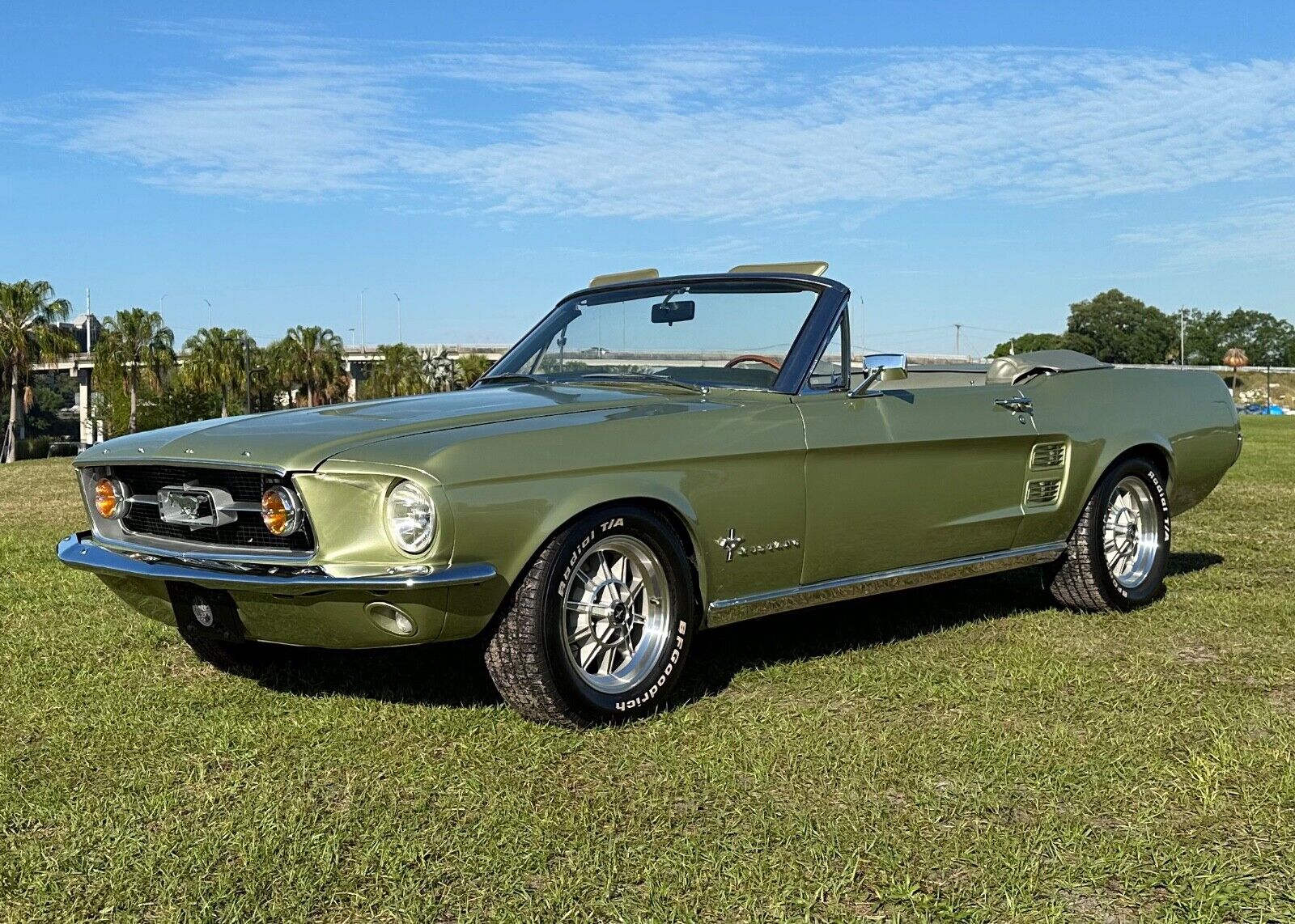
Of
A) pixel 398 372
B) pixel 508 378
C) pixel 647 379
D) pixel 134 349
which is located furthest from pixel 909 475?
pixel 398 372

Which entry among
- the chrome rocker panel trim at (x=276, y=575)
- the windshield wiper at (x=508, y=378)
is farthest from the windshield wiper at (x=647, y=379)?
the chrome rocker panel trim at (x=276, y=575)

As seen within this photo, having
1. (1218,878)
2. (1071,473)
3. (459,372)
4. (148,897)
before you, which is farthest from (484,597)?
(459,372)

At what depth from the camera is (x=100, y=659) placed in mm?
5145

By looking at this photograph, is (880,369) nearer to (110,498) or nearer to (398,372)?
(110,498)

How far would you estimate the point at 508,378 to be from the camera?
18.3 ft

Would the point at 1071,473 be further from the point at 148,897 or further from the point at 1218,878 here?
the point at 148,897

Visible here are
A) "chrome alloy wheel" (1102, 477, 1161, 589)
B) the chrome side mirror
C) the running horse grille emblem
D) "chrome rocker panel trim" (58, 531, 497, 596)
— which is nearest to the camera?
"chrome rocker panel trim" (58, 531, 497, 596)

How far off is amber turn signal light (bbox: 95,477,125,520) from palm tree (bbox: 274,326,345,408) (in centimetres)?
10337

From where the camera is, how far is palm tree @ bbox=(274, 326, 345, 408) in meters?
106

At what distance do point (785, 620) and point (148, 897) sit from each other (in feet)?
11.4

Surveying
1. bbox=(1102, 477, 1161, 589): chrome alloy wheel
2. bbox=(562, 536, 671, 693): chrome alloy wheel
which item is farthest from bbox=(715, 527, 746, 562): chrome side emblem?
bbox=(1102, 477, 1161, 589): chrome alloy wheel

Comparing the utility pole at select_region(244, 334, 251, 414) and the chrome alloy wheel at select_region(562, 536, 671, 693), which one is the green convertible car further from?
the utility pole at select_region(244, 334, 251, 414)

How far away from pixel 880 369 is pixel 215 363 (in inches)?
3876

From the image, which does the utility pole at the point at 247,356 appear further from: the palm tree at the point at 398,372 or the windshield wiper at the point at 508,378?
the windshield wiper at the point at 508,378
